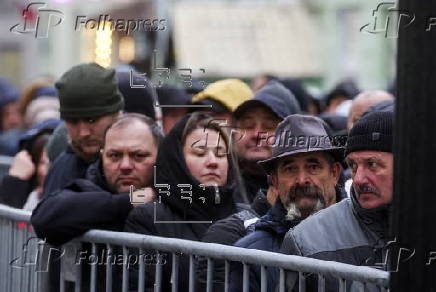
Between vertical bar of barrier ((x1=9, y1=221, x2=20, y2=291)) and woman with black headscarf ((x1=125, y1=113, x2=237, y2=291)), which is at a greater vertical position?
woman with black headscarf ((x1=125, y1=113, x2=237, y2=291))

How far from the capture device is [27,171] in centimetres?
901

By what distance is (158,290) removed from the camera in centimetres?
539

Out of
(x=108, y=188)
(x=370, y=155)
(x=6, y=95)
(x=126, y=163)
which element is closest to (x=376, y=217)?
(x=370, y=155)

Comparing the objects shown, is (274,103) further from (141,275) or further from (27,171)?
(141,275)

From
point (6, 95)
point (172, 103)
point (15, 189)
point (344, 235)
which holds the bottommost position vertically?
point (344, 235)

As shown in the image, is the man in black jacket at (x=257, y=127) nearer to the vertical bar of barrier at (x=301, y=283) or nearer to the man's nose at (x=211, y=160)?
the man's nose at (x=211, y=160)

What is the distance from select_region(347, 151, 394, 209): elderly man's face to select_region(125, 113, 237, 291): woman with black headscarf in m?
0.88

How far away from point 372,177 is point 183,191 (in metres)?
1.10

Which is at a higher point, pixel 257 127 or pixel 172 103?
pixel 172 103

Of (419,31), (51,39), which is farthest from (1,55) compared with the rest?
(419,31)

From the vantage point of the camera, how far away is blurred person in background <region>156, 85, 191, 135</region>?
9.11 metres

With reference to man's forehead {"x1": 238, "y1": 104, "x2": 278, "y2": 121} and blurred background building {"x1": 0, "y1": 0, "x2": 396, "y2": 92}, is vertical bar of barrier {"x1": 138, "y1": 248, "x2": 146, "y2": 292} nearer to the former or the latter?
man's forehead {"x1": 238, "y1": 104, "x2": 278, "y2": 121}

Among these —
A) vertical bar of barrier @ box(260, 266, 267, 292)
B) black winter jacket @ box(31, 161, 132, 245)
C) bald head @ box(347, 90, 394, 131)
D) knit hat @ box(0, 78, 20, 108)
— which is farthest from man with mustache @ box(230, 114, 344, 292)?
knit hat @ box(0, 78, 20, 108)

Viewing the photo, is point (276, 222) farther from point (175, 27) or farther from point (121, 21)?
point (175, 27)
